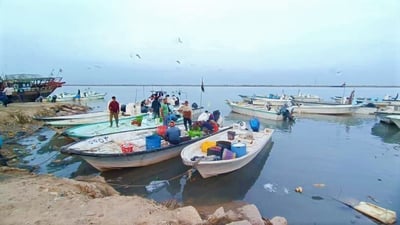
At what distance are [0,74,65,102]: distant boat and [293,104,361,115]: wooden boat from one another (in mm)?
30506

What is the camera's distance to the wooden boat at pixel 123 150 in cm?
834

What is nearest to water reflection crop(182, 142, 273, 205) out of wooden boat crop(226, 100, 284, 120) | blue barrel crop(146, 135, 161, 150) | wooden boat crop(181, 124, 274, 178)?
wooden boat crop(181, 124, 274, 178)

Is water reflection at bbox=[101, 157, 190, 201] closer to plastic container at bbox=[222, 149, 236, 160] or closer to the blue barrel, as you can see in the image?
the blue barrel

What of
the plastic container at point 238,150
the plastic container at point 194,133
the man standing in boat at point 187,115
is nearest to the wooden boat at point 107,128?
the man standing in boat at point 187,115

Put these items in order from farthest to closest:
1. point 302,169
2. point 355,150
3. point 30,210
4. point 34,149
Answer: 1. point 355,150
2. point 34,149
3. point 302,169
4. point 30,210

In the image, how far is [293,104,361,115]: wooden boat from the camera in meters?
29.4

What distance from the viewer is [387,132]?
64.1ft

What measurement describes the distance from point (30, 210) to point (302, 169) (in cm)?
909

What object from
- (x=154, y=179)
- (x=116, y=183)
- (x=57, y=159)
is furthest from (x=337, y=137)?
(x=57, y=159)

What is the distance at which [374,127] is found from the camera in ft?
72.0

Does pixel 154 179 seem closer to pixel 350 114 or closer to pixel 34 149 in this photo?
pixel 34 149

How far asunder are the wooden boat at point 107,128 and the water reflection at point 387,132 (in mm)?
13716

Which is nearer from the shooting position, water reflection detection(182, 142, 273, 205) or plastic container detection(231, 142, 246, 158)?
water reflection detection(182, 142, 273, 205)

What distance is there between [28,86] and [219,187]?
101 feet
